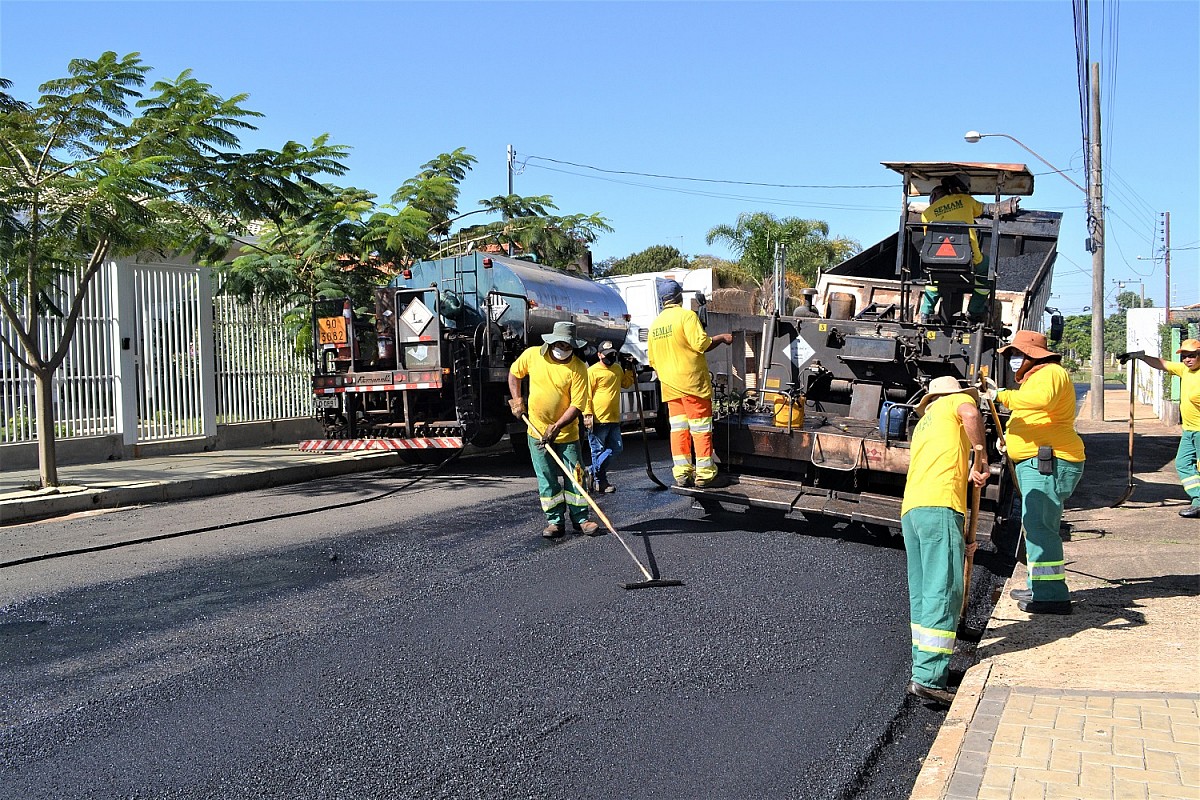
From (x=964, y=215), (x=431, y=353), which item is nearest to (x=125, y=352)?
(x=431, y=353)

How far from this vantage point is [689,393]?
7.75 m

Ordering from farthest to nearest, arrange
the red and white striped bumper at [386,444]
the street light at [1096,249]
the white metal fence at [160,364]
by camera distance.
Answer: the street light at [1096,249], the white metal fence at [160,364], the red and white striped bumper at [386,444]

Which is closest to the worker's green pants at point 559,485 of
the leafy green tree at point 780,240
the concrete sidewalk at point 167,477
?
the concrete sidewalk at point 167,477

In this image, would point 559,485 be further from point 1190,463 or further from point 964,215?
point 1190,463

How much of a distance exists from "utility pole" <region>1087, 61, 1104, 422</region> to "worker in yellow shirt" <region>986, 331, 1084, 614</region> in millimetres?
17606

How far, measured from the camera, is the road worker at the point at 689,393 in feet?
25.4

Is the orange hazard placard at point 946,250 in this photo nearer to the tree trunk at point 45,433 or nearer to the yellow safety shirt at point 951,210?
the yellow safety shirt at point 951,210

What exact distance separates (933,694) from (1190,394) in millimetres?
6068

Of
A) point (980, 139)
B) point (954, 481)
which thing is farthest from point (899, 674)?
point (980, 139)

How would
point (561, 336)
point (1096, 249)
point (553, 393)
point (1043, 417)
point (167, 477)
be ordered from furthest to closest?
point (1096, 249)
point (167, 477)
point (561, 336)
point (553, 393)
point (1043, 417)

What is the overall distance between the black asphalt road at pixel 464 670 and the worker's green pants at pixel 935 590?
213 mm

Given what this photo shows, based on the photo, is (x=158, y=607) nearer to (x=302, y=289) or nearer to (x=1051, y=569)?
(x=1051, y=569)

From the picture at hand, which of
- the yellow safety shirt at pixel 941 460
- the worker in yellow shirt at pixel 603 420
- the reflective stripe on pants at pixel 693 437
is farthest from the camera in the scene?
the worker in yellow shirt at pixel 603 420

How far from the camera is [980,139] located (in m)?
19.7
